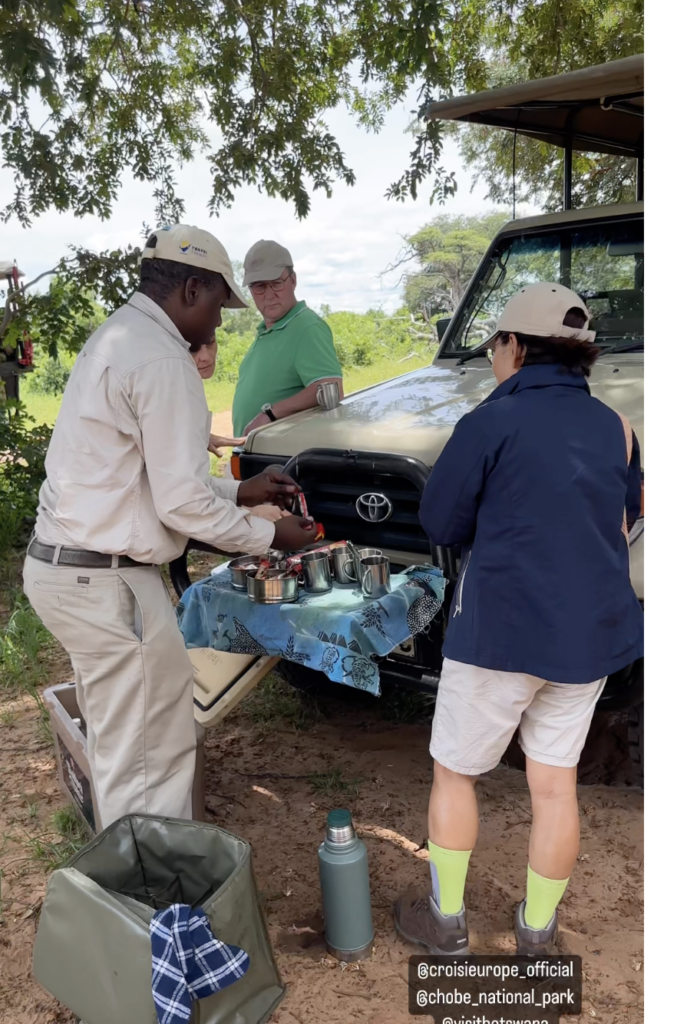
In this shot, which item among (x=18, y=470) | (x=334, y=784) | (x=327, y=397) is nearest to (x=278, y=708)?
(x=334, y=784)

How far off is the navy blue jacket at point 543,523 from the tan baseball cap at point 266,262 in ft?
7.05

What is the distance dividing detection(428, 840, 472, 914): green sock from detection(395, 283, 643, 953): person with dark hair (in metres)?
0.01

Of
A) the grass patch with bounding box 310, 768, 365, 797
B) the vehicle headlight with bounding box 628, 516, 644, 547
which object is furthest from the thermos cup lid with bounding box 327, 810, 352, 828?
the vehicle headlight with bounding box 628, 516, 644, 547

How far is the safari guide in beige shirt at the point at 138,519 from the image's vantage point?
7.90 ft

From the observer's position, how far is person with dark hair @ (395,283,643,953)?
7.20 feet

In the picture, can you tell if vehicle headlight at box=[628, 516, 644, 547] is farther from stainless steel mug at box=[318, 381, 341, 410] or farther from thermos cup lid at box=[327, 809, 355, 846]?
stainless steel mug at box=[318, 381, 341, 410]

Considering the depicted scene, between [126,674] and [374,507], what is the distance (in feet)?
3.98

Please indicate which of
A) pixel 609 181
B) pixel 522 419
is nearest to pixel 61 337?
pixel 522 419

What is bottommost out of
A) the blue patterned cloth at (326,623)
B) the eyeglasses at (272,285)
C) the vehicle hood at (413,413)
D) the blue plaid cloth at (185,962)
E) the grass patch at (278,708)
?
the grass patch at (278,708)

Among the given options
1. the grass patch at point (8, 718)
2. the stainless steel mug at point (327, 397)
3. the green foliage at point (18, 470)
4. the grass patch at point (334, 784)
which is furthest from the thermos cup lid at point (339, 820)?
the green foliage at point (18, 470)

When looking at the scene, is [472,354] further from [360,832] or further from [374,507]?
[360,832]

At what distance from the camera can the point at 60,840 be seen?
3355 mm

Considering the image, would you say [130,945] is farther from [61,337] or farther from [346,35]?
[346,35]

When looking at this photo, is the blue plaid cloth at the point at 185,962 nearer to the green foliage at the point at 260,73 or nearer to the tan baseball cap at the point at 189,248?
the tan baseball cap at the point at 189,248
